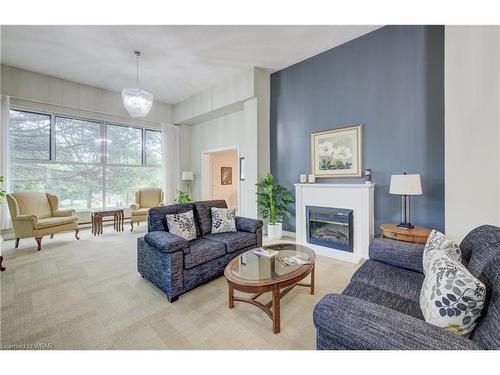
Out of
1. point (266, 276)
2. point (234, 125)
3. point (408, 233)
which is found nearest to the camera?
point (266, 276)

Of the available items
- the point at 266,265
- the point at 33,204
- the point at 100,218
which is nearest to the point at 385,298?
the point at 266,265

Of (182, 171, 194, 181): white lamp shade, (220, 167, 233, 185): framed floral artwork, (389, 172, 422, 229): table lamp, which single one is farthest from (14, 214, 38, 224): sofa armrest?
(389, 172, 422, 229): table lamp

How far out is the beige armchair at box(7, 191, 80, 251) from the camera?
137 inches

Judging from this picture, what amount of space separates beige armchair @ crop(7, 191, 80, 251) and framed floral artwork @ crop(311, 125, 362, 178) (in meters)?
4.64

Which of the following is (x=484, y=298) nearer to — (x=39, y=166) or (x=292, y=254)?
(x=292, y=254)

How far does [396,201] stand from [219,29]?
3.56m

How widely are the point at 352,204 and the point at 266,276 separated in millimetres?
2057

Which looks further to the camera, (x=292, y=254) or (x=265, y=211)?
(x=265, y=211)

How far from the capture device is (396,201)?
122 inches

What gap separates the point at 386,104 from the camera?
3152mm

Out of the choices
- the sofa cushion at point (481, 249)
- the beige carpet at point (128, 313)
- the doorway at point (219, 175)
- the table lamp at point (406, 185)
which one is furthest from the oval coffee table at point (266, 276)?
the doorway at point (219, 175)

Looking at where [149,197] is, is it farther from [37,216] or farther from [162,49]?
[162,49]
